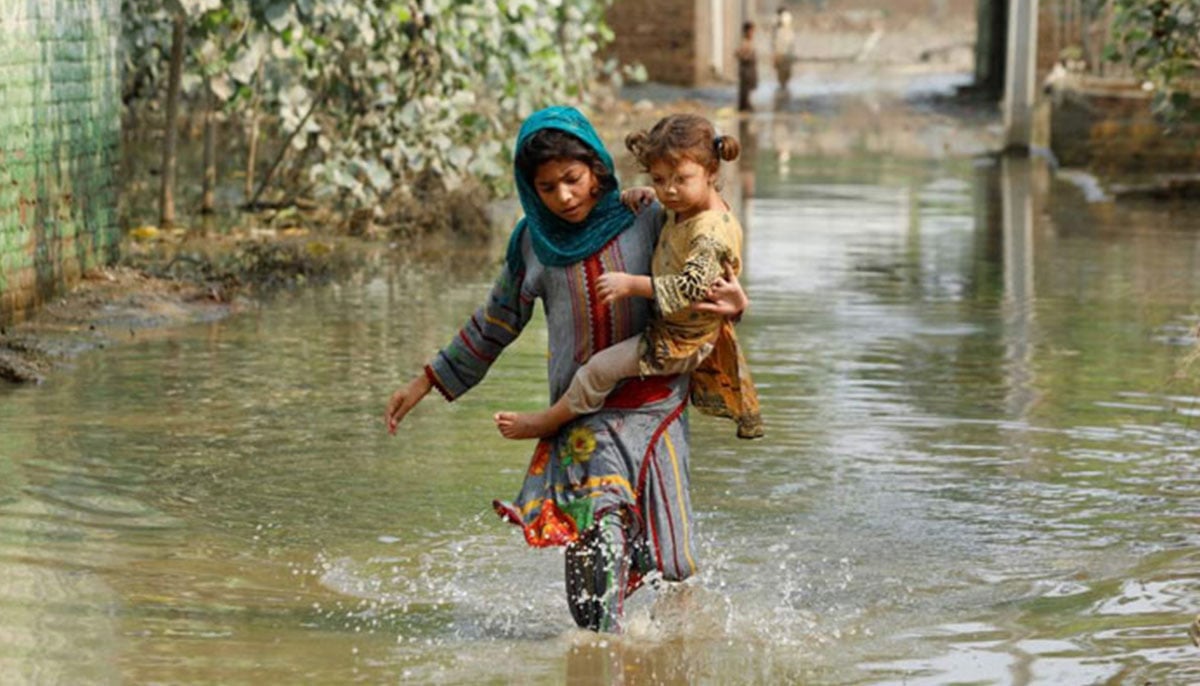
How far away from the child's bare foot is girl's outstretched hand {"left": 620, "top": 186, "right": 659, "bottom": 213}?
0.55 m

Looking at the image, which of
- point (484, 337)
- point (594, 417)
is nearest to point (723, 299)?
point (594, 417)

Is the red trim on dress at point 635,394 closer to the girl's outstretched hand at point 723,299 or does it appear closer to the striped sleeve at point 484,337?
the girl's outstretched hand at point 723,299

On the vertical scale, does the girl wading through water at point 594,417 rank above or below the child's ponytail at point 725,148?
below

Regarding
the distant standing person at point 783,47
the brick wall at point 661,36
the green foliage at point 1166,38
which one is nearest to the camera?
the green foliage at point 1166,38

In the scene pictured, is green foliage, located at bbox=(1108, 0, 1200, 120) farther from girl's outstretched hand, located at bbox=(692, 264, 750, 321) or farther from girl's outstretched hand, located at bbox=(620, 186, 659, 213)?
girl's outstretched hand, located at bbox=(692, 264, 750, 321)

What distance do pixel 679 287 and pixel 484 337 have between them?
2.28 feet

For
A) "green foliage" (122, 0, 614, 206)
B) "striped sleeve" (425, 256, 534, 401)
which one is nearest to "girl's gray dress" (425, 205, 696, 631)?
"striped sleeve" (425, 256, 534, 401)

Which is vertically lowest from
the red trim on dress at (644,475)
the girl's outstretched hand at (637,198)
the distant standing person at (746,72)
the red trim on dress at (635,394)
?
the distant standing person at (746,72)

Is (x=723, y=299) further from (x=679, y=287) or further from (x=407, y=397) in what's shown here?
(x=407, y=397)

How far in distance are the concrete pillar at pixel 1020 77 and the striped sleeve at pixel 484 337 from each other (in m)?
19.1

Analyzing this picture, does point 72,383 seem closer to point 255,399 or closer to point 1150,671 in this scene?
point 255,399

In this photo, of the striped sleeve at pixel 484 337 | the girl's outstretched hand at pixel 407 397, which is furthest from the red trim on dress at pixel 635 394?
the girl's outstretched hand at pixel 407 397

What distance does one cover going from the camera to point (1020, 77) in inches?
966

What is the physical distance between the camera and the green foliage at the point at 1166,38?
1633cm
